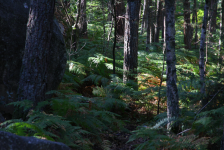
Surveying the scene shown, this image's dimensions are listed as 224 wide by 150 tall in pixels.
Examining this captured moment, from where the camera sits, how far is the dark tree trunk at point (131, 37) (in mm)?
6824

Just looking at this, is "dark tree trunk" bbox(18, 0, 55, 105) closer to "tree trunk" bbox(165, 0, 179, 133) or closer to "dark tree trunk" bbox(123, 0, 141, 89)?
"tree trunk" bbox(165, 0, 179, 133)

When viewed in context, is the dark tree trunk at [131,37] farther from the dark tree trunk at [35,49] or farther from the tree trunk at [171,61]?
the dark tree trunk at [35,49]

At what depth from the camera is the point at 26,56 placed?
12.7 feet

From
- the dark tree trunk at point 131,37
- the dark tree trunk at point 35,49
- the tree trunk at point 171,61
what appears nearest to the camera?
the dark tree trunk at point 35,49

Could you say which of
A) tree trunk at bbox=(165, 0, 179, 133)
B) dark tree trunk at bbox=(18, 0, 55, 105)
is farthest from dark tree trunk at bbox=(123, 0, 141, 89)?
dark tree trunk at bbox=(18, 0, 55, 105)

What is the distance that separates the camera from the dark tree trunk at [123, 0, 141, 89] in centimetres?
682

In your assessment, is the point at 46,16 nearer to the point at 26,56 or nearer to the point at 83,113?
the point at 26,56

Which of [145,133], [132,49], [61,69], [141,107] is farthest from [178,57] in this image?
[145,133]

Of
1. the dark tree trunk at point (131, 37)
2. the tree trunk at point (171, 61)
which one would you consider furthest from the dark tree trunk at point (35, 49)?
the dark tree trunk at point (131, 37)

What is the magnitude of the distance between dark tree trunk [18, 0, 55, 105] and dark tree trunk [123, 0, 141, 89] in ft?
11.6

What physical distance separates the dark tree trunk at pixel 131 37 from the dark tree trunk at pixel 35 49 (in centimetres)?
354

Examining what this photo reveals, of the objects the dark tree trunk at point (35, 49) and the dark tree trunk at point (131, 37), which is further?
the dark tree trunk at point (131, 37)

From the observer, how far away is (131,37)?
6965 millimetres

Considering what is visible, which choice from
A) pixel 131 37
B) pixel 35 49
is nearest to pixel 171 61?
pixel 35 49
